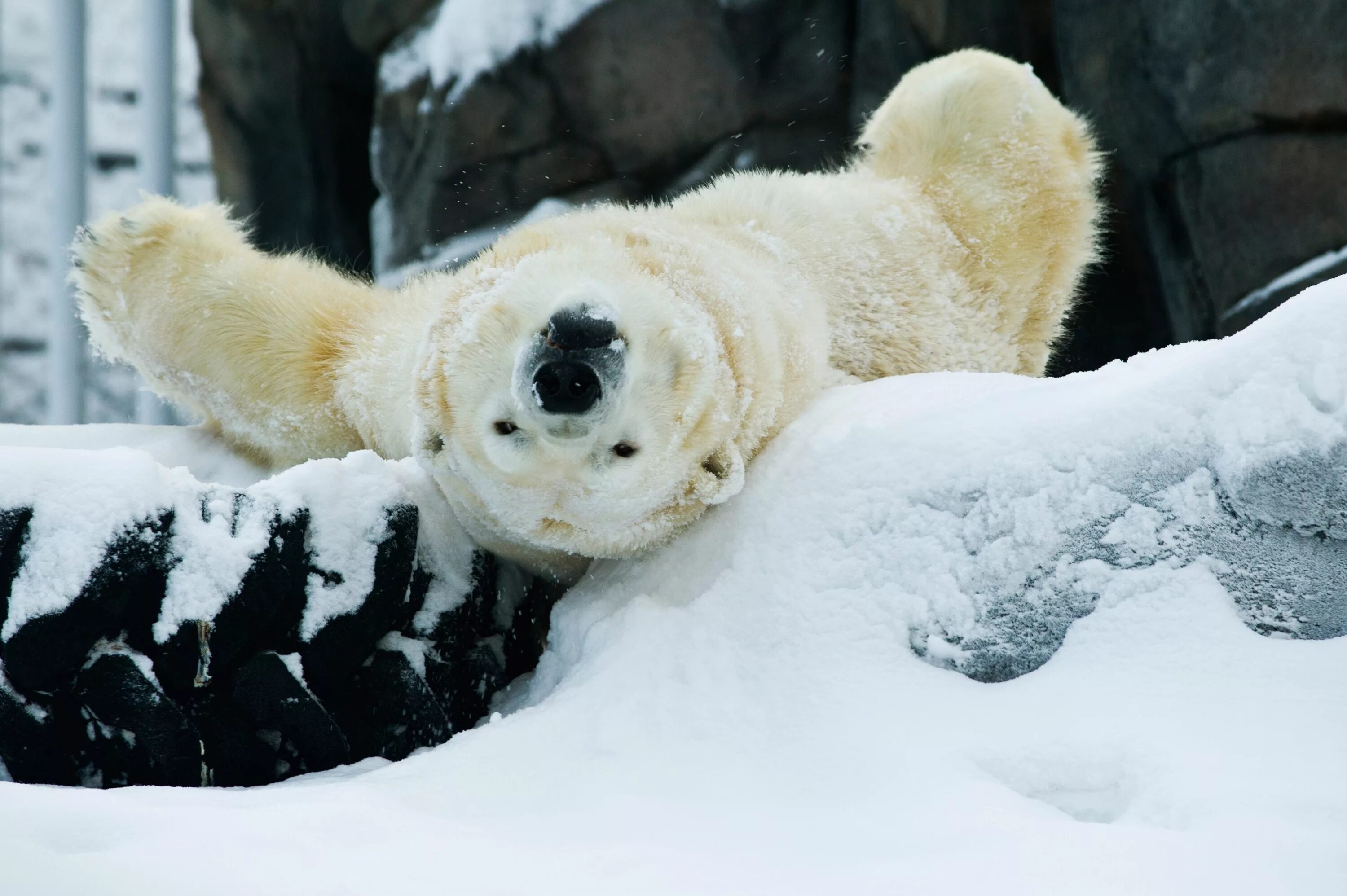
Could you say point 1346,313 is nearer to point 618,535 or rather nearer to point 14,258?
point 618,535

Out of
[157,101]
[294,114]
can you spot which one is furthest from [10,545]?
[294,114]

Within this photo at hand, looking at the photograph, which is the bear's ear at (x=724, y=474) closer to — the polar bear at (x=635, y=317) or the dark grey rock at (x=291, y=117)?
the polar bear at (x=635, y=317)

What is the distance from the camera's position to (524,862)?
3.13 feet

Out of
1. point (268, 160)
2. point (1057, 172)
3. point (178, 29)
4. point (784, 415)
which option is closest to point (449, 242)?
point (268, 160)

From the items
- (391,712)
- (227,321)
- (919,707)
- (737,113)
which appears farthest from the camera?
(737,113)

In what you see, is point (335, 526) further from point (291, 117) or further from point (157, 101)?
point (291, 117)

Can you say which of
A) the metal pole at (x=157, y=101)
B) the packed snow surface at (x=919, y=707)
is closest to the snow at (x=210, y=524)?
the packed snow surface at (x=919, y=707)

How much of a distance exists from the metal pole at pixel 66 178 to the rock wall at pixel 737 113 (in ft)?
3.02

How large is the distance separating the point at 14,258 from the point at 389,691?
9.13m

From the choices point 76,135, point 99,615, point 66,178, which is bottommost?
point 66,178

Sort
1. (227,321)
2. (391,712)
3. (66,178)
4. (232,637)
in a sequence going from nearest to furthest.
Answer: (232,637) < (391,712) < (227,321) < (66,178)

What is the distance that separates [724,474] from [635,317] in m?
0.23

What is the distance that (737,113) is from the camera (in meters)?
5.88

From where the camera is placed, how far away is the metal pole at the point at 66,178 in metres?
6.00
